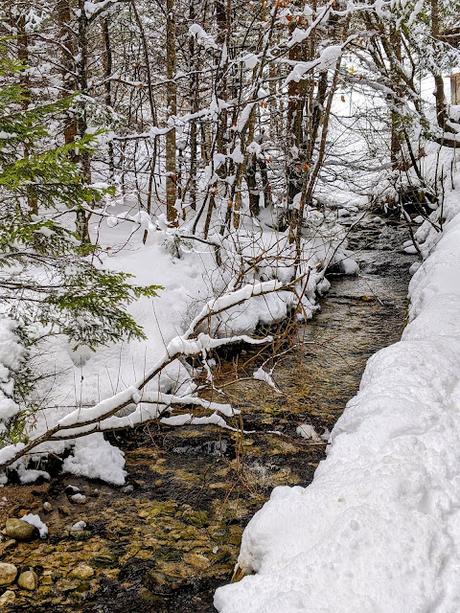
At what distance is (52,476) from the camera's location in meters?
4.96

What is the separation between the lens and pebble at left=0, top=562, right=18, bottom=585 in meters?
3.77

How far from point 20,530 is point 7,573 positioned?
1.32 feet

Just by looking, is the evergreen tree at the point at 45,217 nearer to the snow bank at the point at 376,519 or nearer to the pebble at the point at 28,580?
the pebble at the point at 28,580

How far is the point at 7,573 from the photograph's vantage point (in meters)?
3.82

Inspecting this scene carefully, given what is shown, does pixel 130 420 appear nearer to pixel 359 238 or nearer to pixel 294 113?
pixel 294 113

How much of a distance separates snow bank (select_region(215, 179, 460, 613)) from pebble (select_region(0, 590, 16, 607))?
1.57 metres

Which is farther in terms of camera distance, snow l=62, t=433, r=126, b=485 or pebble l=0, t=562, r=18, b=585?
snow l=62, t=433, r=126, b=485

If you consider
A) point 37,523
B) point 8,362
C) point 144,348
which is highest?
point 8,362

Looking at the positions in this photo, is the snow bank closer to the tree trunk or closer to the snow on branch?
the snow on branch

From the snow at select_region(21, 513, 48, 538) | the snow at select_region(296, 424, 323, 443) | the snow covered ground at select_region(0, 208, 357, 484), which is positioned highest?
the snow covered ground at select_region(0, 208, 357, 484)

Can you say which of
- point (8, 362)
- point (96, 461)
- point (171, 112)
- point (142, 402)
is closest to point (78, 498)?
point (96, 461)

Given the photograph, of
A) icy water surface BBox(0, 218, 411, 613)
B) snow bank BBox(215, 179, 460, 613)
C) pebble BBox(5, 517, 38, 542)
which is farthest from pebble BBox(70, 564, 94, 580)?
snow bank BBox(215, 179, 460, 613)

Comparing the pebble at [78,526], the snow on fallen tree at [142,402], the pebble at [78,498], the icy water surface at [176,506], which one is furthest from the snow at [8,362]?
the pebble at [78,526]

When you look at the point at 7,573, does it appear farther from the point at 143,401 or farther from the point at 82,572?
the point at 143,401
